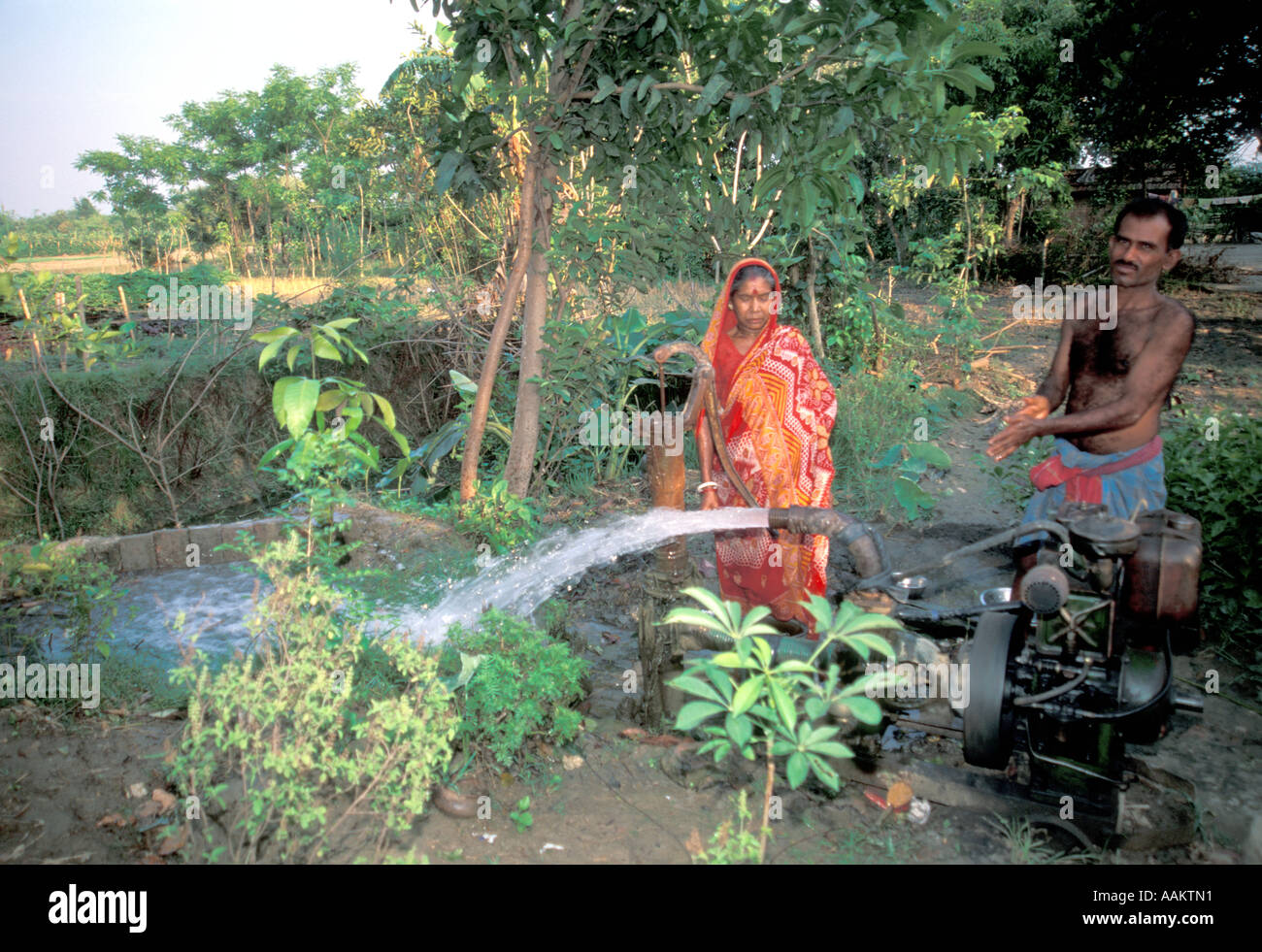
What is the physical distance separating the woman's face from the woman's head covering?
43 millimetres

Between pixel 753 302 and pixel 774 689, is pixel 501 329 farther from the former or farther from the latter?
pixel 774 689

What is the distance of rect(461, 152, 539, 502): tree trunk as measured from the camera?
4395 mm

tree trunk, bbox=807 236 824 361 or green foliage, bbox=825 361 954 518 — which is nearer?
green foliage, bbox=825 361 954 518

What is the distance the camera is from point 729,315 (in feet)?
13.4

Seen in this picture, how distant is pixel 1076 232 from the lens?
1379 cm

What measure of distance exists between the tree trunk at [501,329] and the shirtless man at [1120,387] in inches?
105

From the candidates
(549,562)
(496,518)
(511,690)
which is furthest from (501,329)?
(511,690)

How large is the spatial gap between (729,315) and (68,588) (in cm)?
335

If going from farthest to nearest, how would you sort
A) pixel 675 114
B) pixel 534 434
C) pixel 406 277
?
pixel 406 277 → pixel 534 434 → pixel 675 114

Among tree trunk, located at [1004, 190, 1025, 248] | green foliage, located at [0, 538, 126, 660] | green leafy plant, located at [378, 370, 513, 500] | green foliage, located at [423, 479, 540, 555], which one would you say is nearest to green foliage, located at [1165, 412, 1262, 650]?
green foliage, located at [423, 479, 540, 555]

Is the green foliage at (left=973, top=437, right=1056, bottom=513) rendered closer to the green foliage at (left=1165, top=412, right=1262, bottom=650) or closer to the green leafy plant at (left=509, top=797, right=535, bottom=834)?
the green foliage at (left=1165, top=412, right=1262, bottom=650)
